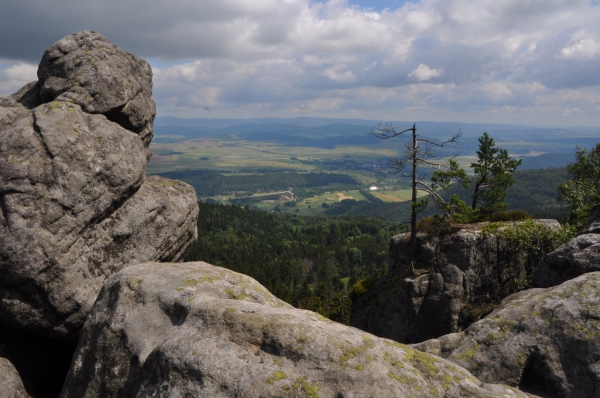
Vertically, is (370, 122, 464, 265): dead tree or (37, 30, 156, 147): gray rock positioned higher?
(37, 30, 156, 147): gray rock

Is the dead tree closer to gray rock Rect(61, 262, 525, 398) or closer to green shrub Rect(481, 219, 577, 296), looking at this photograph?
green shrub Rect(481, 219, 577, 296)

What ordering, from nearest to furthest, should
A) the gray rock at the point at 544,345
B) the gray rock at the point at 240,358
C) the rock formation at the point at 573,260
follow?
the gray rock at the point at 240,358 → the gray rock at the point at 544,345 → the rock formation at the point at 573,260

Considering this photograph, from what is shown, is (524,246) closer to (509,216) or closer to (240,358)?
(509,216)

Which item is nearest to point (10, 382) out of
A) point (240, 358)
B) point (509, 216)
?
point (240, 358)

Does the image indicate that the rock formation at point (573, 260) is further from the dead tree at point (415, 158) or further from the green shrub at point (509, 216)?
the dead tree at point (415, 158)

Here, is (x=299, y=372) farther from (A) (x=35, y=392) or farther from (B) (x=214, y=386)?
(A) (x=35, y=392)

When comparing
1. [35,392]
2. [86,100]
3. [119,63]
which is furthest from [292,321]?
[119,63]

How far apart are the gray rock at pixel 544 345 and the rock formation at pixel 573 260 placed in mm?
4346

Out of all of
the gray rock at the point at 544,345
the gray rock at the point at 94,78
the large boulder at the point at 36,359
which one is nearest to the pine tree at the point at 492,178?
the gray rock at the point at 544,345

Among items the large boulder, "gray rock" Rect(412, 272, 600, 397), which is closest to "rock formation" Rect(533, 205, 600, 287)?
"gray rock" Rect(412, 272, 600, 397)

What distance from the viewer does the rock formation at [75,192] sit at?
55.7 ft

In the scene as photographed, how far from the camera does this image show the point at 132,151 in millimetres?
21188

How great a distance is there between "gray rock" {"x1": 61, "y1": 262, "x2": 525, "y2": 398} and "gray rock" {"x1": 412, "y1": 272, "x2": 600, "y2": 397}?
2394 millimetres

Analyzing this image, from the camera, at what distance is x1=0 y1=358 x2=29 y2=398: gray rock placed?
16172 mm
